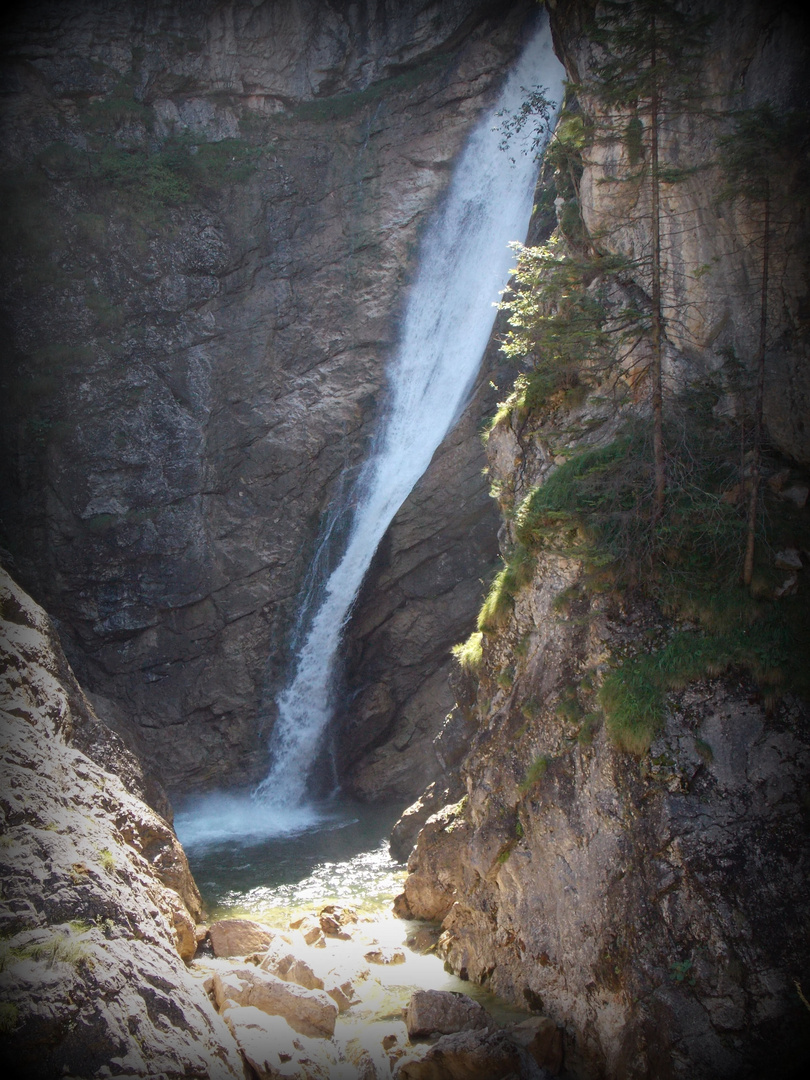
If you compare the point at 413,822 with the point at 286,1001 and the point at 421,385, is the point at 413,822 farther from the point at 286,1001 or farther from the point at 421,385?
the point at 421,385

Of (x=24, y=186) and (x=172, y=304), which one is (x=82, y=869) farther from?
(x=24, y=186)

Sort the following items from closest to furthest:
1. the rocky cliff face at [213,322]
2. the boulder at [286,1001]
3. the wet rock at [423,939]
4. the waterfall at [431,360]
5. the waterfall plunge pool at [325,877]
Answer: the boulder at [286,1001], the waterfall plunge pool at [325,877], the wet rock at [423,939], the waterfall at [431,360], the rocky cliff face at [213,322]

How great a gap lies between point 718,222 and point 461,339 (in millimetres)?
13558

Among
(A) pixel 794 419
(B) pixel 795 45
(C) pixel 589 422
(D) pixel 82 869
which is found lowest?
(D) pixel 82 869

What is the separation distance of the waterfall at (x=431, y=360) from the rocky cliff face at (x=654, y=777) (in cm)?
A: 920

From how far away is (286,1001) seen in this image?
337 inches

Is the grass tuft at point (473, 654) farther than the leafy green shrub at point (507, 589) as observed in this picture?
Yes

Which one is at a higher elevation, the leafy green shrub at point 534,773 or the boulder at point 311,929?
the leafy green shrub at point 534,773

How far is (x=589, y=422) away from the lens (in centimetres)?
1088

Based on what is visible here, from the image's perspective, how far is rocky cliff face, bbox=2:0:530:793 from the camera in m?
21.1

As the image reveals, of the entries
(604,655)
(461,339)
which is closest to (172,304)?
(461,339)

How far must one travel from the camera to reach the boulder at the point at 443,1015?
8.26 metres

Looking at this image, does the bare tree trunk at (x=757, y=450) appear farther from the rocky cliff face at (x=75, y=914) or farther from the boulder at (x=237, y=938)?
the boulder at (x=237, y=938)

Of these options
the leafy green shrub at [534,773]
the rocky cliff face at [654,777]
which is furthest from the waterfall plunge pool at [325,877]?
the leafy green shrub at [534,773]
